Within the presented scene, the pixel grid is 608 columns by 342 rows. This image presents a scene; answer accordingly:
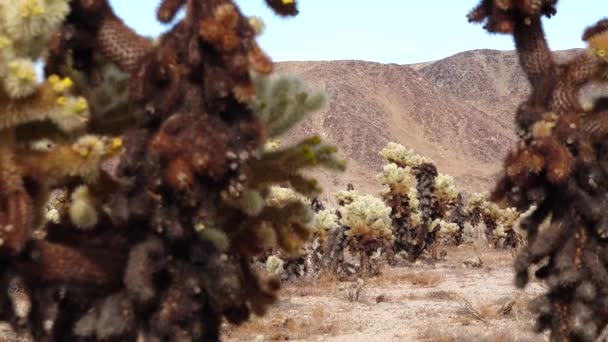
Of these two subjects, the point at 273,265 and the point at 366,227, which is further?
the point at 366,227

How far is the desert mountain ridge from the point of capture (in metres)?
82.2

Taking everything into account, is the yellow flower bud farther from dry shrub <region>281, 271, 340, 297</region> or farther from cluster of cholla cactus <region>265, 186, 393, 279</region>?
cluster of cholla cactus <region>265, 186, 393, 279</region>

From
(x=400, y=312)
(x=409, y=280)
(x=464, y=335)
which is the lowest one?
(x=409, y=280)

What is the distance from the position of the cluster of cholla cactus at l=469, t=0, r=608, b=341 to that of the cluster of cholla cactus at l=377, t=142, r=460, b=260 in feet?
53.9

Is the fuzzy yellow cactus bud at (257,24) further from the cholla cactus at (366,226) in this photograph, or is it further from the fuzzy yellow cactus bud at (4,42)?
the cholla cactus at (366,226)

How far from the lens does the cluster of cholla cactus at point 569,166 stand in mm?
5543

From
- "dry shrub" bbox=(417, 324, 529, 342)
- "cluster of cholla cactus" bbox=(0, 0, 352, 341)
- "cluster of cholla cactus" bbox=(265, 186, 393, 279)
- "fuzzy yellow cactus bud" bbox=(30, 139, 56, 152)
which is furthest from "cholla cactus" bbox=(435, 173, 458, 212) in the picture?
"fuzzy yellow cactus bud" bbox=(30, 139, 56, 152)

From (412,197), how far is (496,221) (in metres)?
8.06

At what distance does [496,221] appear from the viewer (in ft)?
104

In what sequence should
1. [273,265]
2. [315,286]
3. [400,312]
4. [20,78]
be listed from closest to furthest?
[20,78]
[400,312]
[273,265]
[315,286]

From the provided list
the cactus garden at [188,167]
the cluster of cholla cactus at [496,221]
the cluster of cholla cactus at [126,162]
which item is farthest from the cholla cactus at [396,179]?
the cluster of cholla cactus at [126,162]

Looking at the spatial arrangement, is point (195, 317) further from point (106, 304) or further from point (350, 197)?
point (350, 197)

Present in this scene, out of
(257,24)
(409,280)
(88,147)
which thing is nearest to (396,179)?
(409,280)

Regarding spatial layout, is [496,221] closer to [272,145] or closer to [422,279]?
[422,279]
